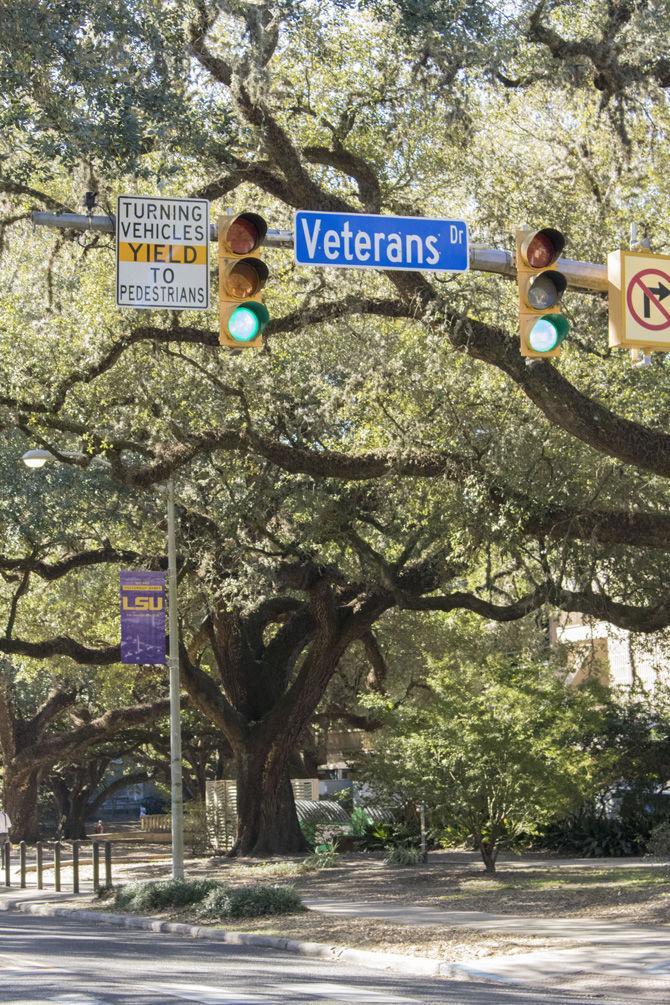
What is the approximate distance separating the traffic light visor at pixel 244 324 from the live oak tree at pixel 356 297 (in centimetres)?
393

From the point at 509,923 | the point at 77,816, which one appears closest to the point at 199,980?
the point at 509,923

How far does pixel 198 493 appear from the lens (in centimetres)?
Answer: 2097

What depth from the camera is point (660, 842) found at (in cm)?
2397

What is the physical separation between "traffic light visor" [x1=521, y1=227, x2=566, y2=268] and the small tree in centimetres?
1132

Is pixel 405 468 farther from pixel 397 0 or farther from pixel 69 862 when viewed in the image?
pixel 69 862

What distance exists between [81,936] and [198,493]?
7.47m

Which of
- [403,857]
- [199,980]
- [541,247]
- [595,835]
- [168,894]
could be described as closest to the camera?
[541,247]

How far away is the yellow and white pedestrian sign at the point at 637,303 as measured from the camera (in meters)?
9.27

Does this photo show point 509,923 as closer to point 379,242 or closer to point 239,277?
point 379,242

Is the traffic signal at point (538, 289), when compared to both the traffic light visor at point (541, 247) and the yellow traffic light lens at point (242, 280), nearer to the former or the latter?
the traffic light visor at point (541, 247)

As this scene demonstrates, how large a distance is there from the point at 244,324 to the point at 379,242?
120 cm

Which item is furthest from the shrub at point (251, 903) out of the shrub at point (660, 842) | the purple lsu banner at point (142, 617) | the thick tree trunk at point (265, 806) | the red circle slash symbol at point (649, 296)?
the red circle slash symbol at point (649, 296)

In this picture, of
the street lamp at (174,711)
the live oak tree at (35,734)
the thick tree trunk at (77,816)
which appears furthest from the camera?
the thick tree trunk at (77,816)

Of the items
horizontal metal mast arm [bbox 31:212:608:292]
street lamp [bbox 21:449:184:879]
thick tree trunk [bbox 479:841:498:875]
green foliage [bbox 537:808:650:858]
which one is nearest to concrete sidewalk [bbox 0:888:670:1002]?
street lamp [bbox 21:449:184:879]
